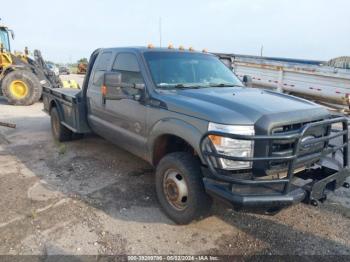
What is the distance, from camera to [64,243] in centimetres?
308

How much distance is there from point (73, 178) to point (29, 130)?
147 inches

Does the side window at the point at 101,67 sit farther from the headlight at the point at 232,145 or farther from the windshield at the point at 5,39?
the windshield at the point at 5,39

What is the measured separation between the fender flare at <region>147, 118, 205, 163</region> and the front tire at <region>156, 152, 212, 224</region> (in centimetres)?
23

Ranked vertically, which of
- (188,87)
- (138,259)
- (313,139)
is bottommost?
(138,259)

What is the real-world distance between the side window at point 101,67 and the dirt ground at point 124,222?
1.37 m

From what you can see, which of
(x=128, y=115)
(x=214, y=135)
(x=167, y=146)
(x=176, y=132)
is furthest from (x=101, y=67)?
(x=214, y=135)

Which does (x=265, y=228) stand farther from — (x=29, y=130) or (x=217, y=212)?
(x=29, y=130)

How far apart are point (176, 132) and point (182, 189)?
610mm

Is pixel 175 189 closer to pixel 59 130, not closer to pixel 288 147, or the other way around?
pixel 288 147

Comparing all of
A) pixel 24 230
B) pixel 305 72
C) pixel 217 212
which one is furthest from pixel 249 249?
pixel 305 72

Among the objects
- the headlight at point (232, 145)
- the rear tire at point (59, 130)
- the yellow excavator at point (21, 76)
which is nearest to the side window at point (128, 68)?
the headlight at point (232, 145)

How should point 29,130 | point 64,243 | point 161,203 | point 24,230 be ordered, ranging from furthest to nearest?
point 29,130, point 161,203, point 24,230, point 64,243

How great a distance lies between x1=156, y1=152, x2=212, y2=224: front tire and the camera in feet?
10.2

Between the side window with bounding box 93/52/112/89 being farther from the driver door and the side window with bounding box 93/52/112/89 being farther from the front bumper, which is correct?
the front bumper
